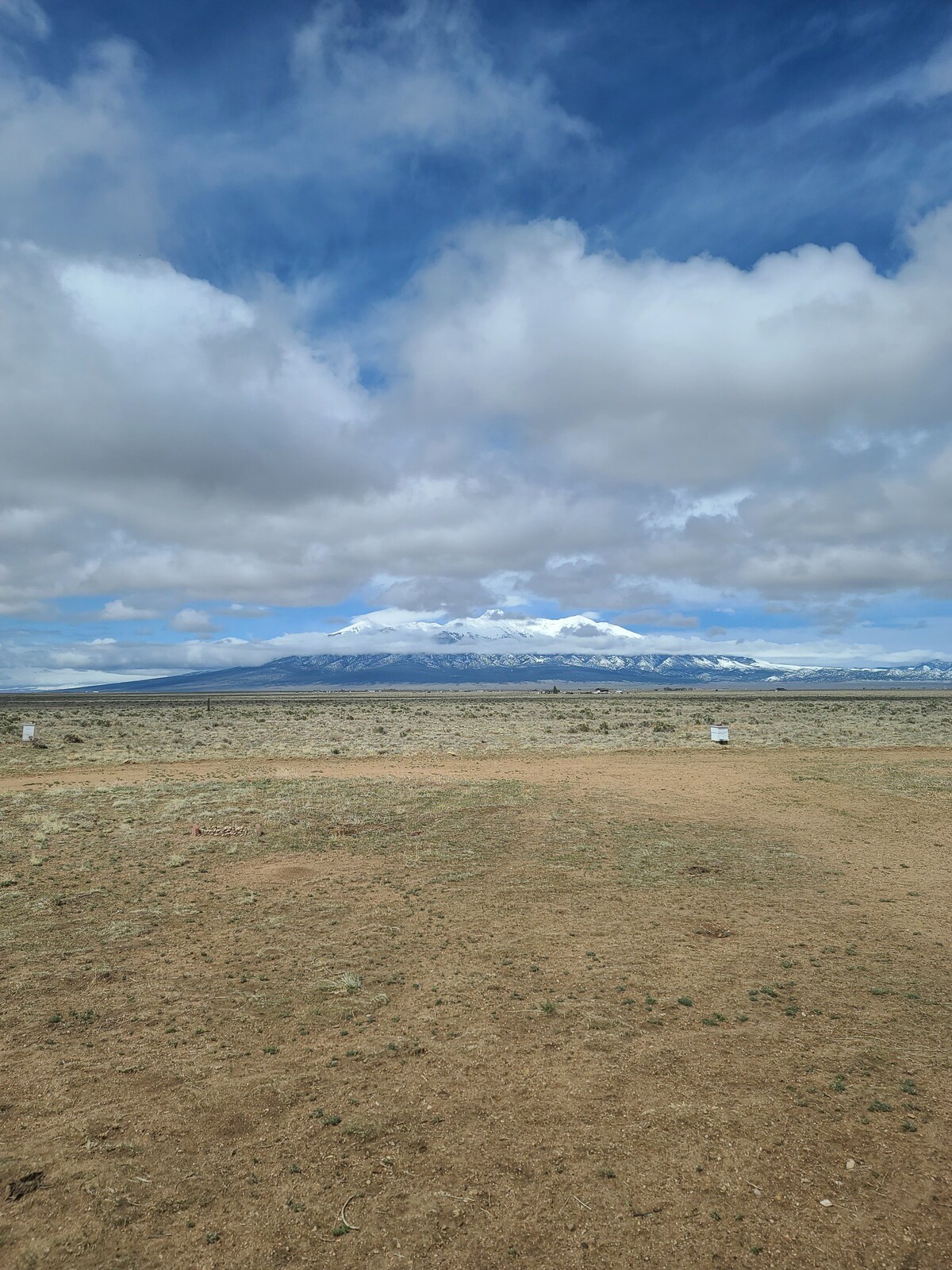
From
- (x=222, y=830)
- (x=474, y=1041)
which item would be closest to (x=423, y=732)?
(x=222, y=830)

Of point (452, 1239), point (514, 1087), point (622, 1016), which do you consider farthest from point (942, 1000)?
point (452, 1239)

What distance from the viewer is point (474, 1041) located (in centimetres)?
865

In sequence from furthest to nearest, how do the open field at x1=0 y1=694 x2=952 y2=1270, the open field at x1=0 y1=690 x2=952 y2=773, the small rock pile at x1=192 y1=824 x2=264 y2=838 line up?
the open field at x1=0 y1=690 x2=952 y2=773 < the small rock pile at x1=192 y1=824 x2=264 y2=838 < the open field at x1=0 y1=694 x2=952 y2=1270

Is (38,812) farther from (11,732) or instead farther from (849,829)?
(11,732)

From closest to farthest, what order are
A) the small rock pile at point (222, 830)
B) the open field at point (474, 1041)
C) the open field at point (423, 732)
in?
the open field at point (474, 1041), the small rock pile at point (222, 830), the open field at point (423, 732)

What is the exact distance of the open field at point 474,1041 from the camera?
19.0 ft

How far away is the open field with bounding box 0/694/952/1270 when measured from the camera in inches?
227

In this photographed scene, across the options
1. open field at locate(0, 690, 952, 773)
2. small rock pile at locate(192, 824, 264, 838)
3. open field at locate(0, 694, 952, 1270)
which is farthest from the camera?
open field at locate(0, 690, 952, 773)

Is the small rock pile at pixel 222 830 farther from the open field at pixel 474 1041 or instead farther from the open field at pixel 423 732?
the open field at pixel 423 732

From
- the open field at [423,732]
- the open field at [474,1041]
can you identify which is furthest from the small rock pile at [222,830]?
the open field at [423,732]

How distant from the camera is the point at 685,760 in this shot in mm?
33406

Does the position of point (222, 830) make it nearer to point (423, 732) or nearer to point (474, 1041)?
point (474, 1041)

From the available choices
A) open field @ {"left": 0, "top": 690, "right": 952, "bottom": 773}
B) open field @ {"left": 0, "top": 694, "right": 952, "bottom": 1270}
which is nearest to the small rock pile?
open field @ {"left": 0, "top": 694, "right": 952, "bottom": 1270}

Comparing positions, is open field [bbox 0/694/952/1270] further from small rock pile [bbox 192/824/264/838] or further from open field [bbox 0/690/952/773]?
open field [bbox 0/690/952/773]
